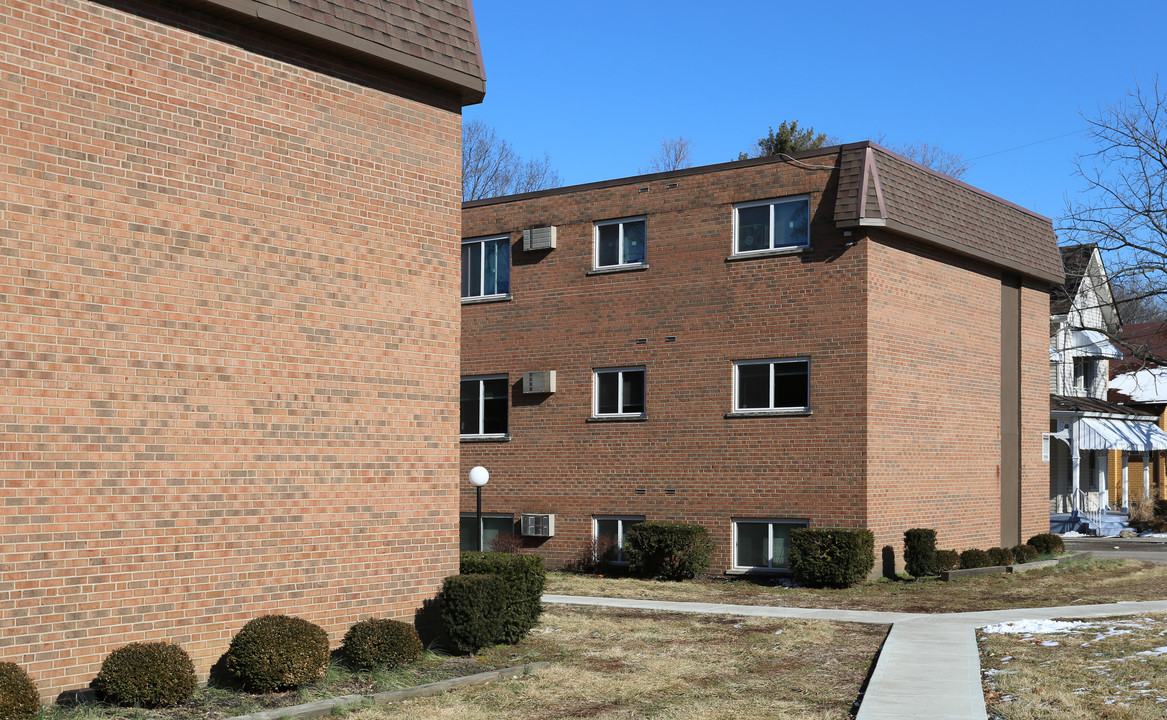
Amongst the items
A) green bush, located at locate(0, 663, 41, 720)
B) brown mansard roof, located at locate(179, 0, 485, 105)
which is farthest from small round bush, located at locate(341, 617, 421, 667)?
brown mansard roof, located at locate(179, 0, 485, 105)

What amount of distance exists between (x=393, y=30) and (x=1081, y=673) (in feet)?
34.0

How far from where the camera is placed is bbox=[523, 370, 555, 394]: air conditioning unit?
997 inches

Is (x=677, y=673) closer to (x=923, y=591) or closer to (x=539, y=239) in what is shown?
(x=923, y=591)

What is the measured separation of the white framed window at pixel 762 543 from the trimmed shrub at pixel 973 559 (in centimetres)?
364

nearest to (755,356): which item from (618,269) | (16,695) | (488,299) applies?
(618,269)

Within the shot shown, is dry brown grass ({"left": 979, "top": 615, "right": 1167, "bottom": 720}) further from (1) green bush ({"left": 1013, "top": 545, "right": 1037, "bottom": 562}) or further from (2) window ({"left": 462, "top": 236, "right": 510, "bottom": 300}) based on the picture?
(2) window ({"left": 462, "top": 236, "right": 510, "bottom": 300})

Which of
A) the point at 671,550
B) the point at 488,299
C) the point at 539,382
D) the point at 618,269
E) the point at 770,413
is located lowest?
the point at 671,550

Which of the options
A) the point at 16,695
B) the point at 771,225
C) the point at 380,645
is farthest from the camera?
the point at 771,225

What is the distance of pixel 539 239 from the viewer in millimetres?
25672

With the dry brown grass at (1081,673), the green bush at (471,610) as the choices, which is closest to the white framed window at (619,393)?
the dry brown grass at (1081,673)

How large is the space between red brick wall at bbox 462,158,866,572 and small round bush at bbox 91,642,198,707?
14313 millimetres

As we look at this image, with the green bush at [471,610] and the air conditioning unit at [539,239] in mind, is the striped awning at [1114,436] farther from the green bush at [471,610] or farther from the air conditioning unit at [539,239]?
the green bush at [471,610]

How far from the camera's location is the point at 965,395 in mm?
25047

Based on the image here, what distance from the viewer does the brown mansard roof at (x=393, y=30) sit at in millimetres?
11875
